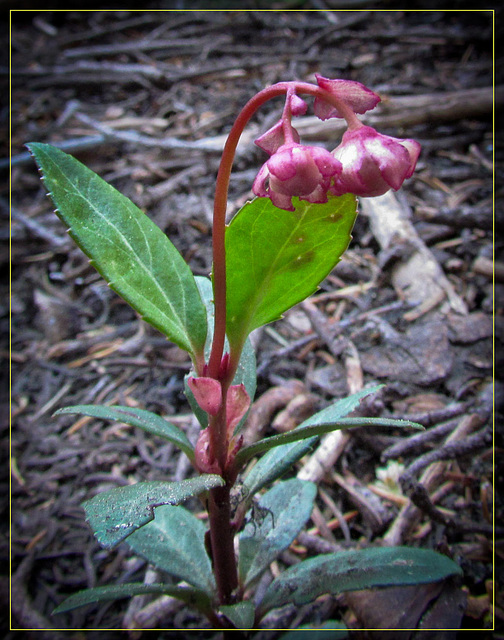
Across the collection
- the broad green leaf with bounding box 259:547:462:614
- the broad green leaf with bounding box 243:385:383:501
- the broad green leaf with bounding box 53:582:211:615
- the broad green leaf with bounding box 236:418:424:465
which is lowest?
the broad green leaf with bounding box 259:547:462:614

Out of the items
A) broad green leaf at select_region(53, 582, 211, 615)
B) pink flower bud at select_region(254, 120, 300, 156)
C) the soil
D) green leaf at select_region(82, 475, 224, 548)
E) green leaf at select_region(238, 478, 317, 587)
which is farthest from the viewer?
the soil

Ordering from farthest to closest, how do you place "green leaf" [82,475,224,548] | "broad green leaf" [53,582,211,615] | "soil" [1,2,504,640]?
"soil" [1,2,504,640] < "broad green leaf" [53,582,211,615] < "green leaf" [82,475,224,548]

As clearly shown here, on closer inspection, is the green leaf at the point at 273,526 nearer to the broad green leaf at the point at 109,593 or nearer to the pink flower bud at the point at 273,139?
the broad green leaf at the point at 109,593

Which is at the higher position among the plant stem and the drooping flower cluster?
the drooping flower cluster

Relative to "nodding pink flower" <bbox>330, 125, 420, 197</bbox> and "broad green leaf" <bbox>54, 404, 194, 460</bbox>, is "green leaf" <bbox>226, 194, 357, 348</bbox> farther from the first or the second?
"broad green leaf" <bbox>54, 404, 194, 460</bbox>

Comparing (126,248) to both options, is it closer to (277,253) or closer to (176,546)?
(277,253)

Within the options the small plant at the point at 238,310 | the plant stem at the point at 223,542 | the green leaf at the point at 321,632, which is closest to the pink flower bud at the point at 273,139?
the small plant at the point at 238,310

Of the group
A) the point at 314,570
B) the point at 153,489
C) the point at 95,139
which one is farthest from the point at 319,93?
the point at 95,139

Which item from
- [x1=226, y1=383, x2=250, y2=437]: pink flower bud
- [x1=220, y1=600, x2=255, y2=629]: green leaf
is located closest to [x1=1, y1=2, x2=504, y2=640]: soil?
[x1=220, y1=600, x2=255, y2=629]: green leaf
